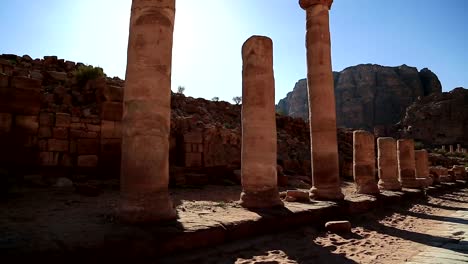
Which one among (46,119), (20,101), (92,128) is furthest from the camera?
(92,128)

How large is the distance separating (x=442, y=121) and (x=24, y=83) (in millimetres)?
72519

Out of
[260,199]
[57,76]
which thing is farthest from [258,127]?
[57,76]

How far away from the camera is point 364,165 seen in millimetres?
14016

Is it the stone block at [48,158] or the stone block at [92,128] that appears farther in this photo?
the stone block at [92,128]

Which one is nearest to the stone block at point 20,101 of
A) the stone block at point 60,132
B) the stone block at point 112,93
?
the stone block at point 60,132

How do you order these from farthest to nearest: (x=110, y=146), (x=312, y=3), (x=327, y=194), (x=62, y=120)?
(x=110, y=146) < (x=62, y=120) < (x=312, y=3) < (x=327, y=194)

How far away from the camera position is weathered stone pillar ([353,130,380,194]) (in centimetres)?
1361

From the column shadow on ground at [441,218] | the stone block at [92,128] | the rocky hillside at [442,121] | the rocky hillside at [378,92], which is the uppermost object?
the rocky hillside at [378,92]

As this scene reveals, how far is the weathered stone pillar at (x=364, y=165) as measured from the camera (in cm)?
1361

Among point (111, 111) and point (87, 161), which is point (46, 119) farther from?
point (111, 111)

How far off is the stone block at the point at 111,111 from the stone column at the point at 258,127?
709 cm

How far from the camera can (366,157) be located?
14.1m

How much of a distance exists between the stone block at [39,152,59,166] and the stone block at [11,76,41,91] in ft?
7.96

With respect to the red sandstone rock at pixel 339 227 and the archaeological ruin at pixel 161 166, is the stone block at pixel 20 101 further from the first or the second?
the red sandstone rock at pixel 339 227
